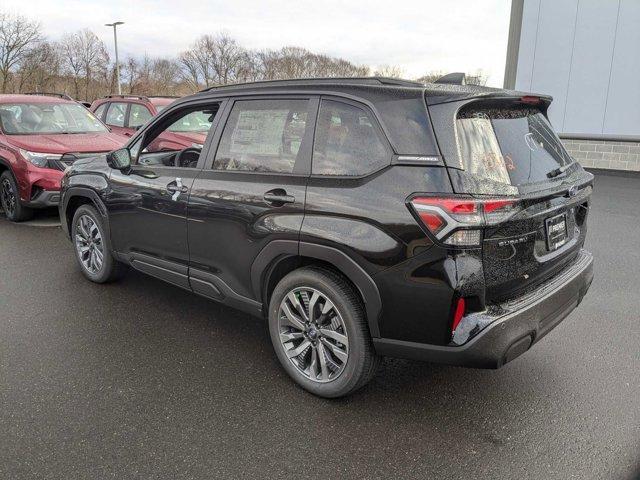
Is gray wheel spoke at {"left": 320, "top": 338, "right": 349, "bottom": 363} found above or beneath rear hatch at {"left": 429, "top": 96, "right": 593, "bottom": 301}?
beneath

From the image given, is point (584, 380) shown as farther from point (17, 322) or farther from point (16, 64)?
point (16, 64)

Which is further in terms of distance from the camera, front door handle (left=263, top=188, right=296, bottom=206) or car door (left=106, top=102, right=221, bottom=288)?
car door (left=106, top=102, right=221, bottom=288)

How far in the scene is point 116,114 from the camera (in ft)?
36.7

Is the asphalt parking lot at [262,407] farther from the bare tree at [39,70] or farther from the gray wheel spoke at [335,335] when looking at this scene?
the bare tree at [39,70]

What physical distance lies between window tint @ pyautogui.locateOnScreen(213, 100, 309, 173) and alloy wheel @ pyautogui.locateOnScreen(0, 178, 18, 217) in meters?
5.21

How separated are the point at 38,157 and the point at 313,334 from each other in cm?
566

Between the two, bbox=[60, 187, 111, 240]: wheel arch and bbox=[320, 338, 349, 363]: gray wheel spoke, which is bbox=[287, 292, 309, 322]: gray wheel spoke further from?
bbox=[60, 187, 111, 240]: wheel arch

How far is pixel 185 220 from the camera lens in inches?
149

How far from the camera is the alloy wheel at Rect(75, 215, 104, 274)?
16.2 feet

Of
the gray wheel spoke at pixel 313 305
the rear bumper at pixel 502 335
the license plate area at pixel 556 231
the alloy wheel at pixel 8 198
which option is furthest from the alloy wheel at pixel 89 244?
the license plate area at pixel 556 231

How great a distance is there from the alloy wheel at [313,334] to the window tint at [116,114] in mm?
9116

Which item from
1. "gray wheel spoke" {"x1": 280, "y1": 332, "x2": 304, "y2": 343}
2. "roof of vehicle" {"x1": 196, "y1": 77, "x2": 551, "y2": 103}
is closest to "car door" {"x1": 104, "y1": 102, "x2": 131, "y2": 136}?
"roof of vehicle" {"x1": 196, "y1": 77, "x2": 551, "y2": 103}

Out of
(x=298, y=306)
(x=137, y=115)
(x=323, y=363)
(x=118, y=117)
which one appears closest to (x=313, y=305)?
(x=298, y=306)

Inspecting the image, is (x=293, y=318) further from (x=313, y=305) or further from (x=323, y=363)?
(x=323, y=363)
